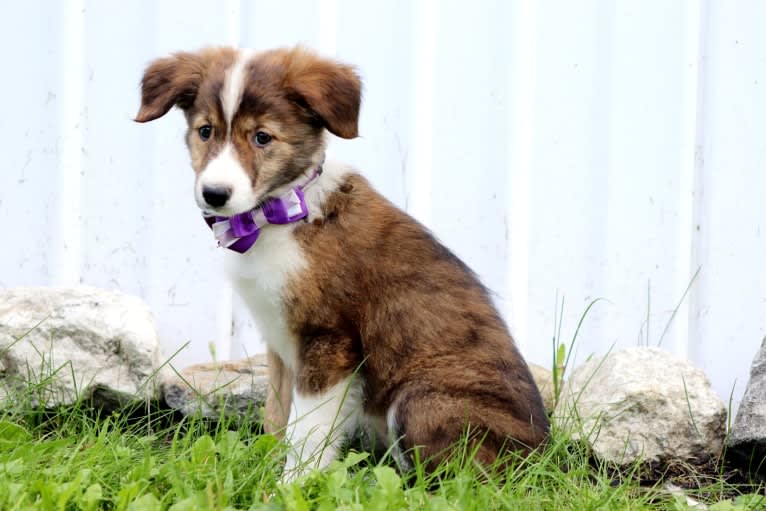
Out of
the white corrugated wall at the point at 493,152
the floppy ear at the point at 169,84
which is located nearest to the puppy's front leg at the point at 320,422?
the floppy ear at the point at 169,84

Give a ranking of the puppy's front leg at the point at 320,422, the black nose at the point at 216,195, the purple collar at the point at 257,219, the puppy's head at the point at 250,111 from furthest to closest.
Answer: the purple collar at the point at 257,219 → the puppy's front leg at the point at 320,422 → the puppy's head at the point at 250,111 → the black nose at the point at 216,195

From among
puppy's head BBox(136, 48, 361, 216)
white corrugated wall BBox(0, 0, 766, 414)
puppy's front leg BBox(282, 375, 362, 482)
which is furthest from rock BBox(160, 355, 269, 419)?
puppy's head BBox(136, 48, 361, 216)

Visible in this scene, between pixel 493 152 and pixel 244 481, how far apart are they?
93.8 inches

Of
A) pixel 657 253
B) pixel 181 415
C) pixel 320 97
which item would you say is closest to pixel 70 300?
pixel 181 415

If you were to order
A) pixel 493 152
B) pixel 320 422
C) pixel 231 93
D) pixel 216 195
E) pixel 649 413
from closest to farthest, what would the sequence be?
pixel 216 195
pixel 231 93
pixel 320 422
pixel 649 413
pixel 493 152

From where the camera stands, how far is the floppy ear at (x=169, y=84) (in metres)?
3.67

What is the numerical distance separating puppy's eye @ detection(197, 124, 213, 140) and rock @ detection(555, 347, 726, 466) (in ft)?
6.08

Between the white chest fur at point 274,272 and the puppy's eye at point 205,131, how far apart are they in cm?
41

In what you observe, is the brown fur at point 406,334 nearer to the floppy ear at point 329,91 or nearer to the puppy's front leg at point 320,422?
the puppy's front leg at point 320,422

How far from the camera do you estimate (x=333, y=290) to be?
373 cm

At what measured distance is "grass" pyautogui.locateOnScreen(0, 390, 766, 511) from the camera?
297cm

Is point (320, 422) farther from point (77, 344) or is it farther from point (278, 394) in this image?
point (77, 344)

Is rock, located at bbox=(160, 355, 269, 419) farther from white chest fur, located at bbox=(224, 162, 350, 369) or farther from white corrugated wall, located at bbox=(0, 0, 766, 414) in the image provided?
white chest fur, located at bbox=(224, 162, 350, 369)

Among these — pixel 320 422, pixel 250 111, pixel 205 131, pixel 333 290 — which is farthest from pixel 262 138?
pixel 320 422
